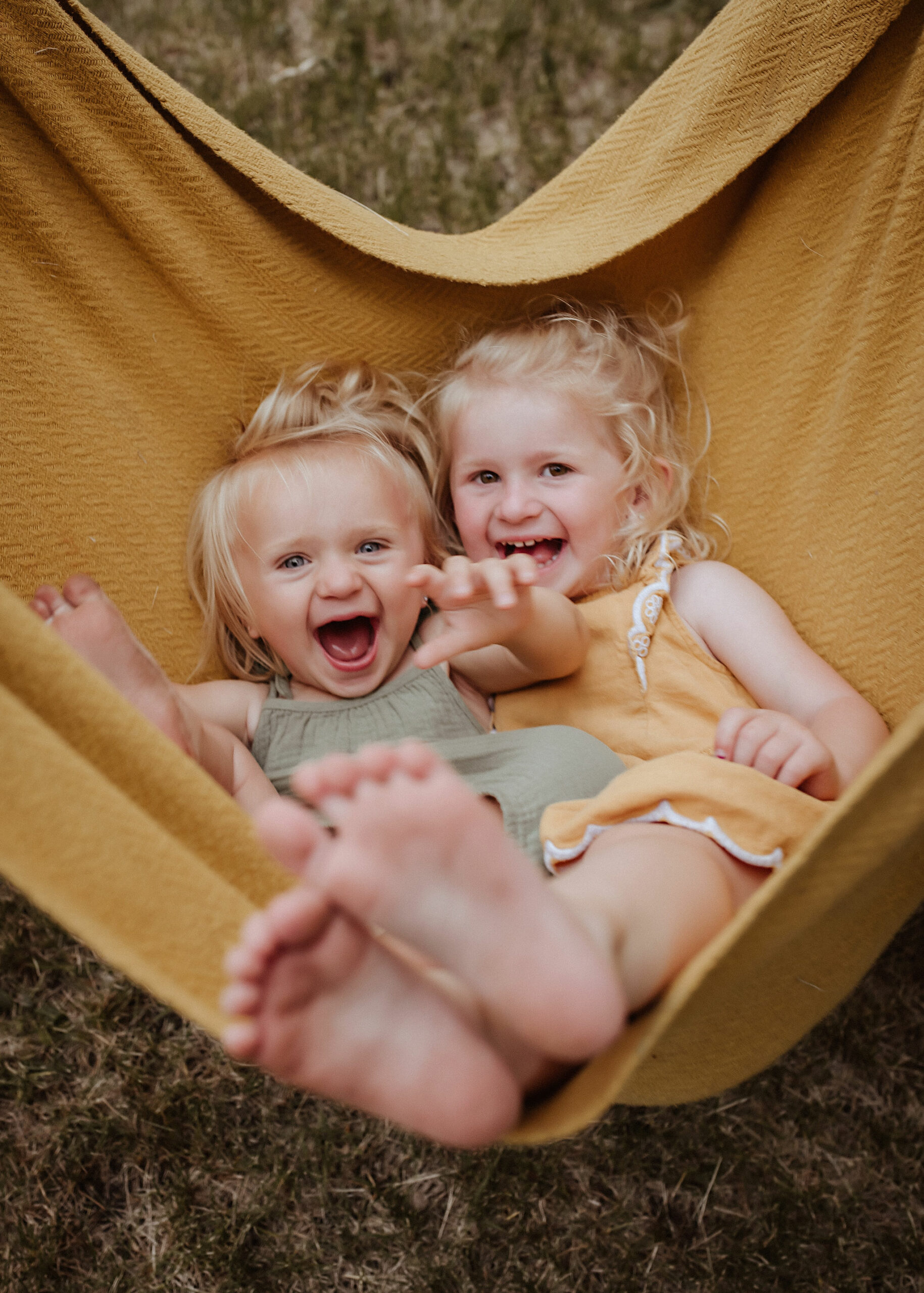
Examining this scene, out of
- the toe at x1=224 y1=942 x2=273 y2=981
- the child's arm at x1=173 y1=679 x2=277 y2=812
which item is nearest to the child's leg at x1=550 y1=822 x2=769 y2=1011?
the toe at x1=224 y1=942 x2=273 y2=981

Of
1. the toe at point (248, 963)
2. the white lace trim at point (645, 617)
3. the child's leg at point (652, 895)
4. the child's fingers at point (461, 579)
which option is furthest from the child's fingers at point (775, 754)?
the toe at point (248, 963)

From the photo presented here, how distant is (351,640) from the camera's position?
47.4 inches

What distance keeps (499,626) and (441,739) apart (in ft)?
0.74

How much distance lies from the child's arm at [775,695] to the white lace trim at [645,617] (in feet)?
0.09

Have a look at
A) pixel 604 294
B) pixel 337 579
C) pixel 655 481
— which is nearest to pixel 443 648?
pixel 337 579

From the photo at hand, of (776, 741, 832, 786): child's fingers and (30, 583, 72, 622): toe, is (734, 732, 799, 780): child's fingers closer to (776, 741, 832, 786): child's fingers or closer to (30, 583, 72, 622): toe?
(776, 741, 832, 786): child's fingers

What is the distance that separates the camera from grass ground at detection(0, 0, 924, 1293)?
1.19 m

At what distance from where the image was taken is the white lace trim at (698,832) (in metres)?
0.87

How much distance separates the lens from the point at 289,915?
590 mm

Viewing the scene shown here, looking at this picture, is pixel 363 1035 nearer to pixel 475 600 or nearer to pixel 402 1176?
pixel 475 600

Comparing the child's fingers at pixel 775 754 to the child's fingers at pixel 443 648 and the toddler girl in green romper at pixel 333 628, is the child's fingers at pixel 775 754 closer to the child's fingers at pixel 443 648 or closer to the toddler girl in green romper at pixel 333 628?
the toddler girl in green romper at pixel 333 628

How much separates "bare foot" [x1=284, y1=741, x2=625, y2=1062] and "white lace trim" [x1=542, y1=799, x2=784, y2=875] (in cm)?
28

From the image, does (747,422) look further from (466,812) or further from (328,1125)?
(328,1125)

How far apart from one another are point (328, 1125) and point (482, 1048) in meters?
0.75
